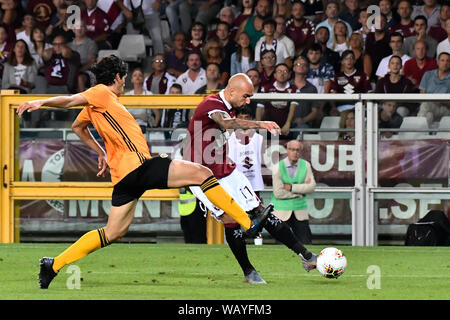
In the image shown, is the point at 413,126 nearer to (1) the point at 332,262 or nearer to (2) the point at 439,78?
(2) the point at 439,78

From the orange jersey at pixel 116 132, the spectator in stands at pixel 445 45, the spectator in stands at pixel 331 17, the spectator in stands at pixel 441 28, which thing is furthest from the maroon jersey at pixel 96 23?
the orange jersey at pixel 116 132

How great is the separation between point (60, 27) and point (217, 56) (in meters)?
3.27

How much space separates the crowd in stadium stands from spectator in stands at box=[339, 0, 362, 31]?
0.9 inches

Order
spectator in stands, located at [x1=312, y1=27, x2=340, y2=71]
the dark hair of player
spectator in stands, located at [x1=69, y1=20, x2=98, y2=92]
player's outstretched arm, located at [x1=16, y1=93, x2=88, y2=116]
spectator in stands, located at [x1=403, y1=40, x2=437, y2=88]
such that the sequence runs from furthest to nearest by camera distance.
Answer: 1. spectator in stands, located at [x1=69, y1=20, x2=98, y2=92]
2. spectator in stands, located at [x1=312, y1=27, x2=340, y2=71]
3. spectator in stands, located at [x1=403, y1=40, x2=437, y2=88]
4. the dark hair of player
5. player's outstretched arm, located at [x1=16, y1=93, x2=88, y2=116]

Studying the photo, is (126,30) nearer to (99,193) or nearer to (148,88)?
(148,88)

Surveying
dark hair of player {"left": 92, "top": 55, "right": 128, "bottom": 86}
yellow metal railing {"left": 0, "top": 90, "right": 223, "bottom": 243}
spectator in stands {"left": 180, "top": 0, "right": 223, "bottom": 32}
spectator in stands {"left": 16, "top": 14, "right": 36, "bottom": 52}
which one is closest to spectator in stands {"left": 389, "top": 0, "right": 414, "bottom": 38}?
spectator in stands {"left": 180, "top": 0, "right": 223, "bottom": 32}

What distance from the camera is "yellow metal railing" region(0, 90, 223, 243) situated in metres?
15.5

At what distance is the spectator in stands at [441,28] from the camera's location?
17.6 meters

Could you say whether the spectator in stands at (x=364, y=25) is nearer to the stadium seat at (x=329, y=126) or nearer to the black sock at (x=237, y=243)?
the stadium seat at (x=329, y=126)

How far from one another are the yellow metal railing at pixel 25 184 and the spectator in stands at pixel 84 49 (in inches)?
103

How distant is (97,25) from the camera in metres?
19.2

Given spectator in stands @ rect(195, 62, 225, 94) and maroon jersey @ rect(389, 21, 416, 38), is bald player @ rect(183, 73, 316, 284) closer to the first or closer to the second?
Result: spectator in stands @ rect(195, 62, 225, 94)

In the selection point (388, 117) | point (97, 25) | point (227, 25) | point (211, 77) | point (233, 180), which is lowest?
point (233, 180)

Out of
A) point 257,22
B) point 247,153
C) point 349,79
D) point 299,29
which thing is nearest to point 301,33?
point 299,29
